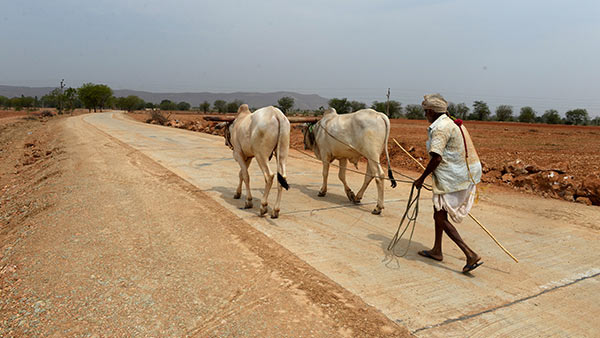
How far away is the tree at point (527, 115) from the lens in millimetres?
59781

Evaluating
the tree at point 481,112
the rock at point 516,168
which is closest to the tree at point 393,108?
the tree at point 481,112

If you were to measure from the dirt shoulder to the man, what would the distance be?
157 centimetres

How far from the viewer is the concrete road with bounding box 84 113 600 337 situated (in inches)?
133

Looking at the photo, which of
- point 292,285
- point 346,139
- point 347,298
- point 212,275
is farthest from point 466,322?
point 346,139

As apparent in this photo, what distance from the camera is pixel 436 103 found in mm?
4422

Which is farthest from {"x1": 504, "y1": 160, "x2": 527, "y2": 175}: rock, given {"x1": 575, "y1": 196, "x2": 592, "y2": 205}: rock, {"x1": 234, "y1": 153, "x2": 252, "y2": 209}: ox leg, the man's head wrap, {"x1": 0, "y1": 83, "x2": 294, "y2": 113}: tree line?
{"x1": 0, "y1": 83, "x2": 294, "y2": 113}: tree line

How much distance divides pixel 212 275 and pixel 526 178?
9.03 m

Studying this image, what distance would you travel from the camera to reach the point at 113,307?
11.0 feet

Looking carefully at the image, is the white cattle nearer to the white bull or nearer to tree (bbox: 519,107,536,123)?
the white bull

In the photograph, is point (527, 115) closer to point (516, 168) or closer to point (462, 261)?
point (516, 168)

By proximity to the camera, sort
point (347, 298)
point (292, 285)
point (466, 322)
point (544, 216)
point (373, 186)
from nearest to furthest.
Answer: point (466, 322) < point (347, 298) < point (292, 285) < point (544, 216) < point (373, 186)

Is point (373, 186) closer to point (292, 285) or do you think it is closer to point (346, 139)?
point (346, 139)

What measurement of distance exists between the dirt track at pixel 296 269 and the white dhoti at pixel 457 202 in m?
0.69

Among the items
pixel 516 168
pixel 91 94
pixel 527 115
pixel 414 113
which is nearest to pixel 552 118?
pixel 527 115
